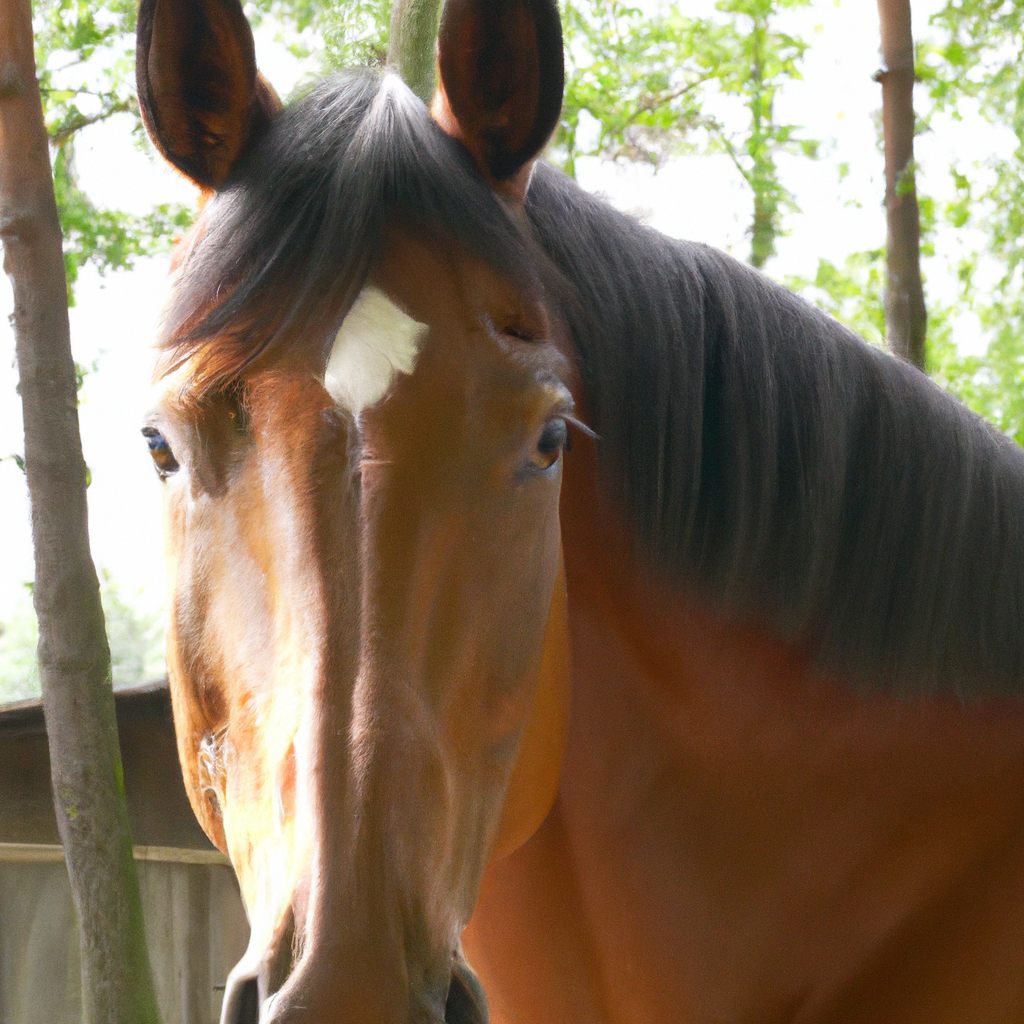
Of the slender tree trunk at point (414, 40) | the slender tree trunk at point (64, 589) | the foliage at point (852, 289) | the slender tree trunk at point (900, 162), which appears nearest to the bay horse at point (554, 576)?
the slender tree trunk at point (64, 589)

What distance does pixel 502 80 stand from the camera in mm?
1768

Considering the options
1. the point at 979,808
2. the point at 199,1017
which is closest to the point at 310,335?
the point at 979,808

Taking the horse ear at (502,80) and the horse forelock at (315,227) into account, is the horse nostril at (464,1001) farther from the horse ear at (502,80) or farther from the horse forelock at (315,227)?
the horse ear at (502,80)

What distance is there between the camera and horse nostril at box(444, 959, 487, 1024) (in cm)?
135

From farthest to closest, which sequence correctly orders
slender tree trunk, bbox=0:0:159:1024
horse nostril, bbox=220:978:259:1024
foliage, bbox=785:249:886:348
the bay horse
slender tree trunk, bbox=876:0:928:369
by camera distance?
foliage, bbox=785:249:886:348, slender tree trunk, bbox=876:0:928:369, slender tree trunk, bbox=0:0:159:1024, the bay horse, horse nostril, bbox=220:978:259:1024

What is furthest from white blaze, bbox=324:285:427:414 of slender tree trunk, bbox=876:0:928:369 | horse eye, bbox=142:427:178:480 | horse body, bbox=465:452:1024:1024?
slender tree trunk, bbox=876:0:928:369

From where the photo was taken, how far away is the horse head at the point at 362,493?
133cm

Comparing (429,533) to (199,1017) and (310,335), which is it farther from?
Answer: (199,1017)

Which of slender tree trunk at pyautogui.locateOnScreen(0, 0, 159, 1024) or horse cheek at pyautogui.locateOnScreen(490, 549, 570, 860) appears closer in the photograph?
horse cheek at pyautogui.locateOnScreen(490, 549, 570, 860)

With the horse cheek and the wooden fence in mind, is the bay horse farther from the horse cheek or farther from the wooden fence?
the wooden fence

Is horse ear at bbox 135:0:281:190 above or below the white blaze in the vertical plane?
above

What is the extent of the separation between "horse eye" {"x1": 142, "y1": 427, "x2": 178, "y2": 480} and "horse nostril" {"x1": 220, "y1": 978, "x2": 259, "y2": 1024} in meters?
0.82

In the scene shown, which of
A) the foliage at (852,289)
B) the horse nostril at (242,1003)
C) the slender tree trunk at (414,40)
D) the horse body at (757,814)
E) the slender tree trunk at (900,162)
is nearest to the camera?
the horse nostril at (242,1003)

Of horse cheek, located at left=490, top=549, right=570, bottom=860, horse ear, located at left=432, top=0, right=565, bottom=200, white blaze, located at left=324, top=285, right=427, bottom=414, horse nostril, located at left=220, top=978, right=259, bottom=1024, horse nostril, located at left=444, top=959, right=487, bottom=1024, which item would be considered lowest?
horse nostril, located at left=444, top=959, right=487, bottom=1024
